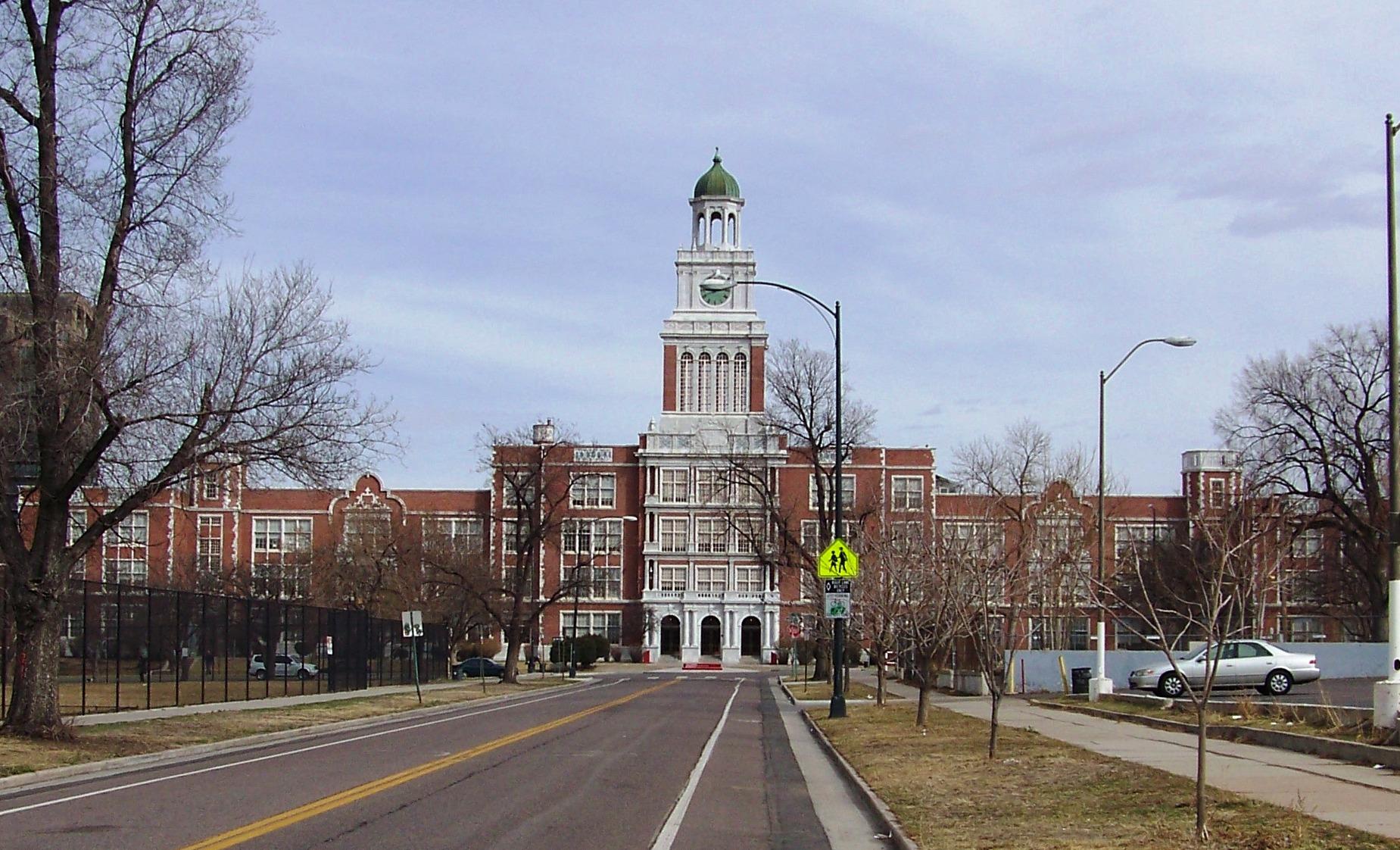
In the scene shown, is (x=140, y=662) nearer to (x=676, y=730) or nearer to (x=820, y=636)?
(x=676, y=730)

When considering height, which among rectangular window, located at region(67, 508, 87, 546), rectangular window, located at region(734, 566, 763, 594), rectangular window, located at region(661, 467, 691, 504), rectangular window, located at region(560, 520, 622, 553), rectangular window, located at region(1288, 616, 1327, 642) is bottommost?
rectangular window, located at region(1288, 616, 1327, 642)

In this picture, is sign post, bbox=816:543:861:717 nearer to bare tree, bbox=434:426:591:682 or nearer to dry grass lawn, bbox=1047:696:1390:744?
dry grass lawn, bbox=1047:696:1390:744

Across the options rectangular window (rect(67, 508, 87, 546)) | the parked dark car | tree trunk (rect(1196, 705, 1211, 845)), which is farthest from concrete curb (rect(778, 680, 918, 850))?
the parked dark car

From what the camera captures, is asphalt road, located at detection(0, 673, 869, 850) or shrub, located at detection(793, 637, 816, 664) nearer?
asphalt road, located at detection(0, 673, 869, 850)

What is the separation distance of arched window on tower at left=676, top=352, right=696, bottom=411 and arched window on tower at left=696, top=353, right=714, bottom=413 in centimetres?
52

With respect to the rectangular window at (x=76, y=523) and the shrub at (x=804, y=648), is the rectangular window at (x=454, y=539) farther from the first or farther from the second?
the rectangular window at (x=76, y=523)

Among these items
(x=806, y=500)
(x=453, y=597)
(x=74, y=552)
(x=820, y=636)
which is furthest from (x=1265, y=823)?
(x=806, y=500)

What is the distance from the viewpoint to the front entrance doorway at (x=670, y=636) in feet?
363

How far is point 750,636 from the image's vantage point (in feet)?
363

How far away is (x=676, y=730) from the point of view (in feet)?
101

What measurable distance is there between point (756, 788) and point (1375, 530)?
1798 inches

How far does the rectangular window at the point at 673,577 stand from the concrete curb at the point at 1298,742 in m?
84.9

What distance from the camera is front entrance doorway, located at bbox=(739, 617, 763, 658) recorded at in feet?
362

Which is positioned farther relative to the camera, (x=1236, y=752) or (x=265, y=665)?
(x=265, y=665)
